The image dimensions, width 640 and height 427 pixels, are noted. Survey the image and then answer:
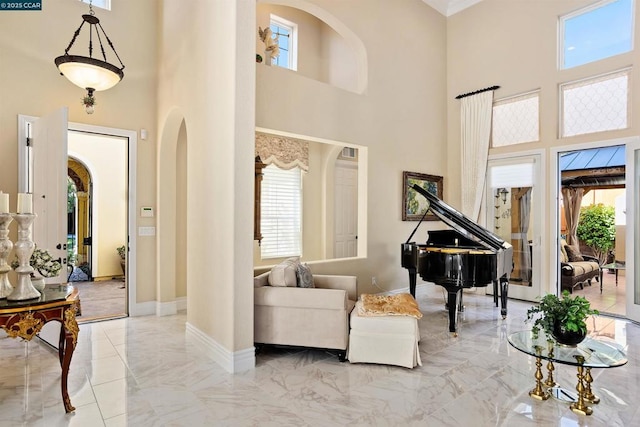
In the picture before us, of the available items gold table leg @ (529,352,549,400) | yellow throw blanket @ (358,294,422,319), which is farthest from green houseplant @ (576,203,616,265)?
gold table leg @ (529,352,549,400)

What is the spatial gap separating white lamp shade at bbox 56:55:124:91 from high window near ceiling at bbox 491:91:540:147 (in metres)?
5.88

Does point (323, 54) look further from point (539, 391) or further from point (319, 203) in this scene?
point (539, 391)

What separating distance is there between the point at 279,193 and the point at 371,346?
398 centimetres

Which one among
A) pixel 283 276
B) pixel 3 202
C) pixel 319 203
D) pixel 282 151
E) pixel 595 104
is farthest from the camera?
pixel 319 203

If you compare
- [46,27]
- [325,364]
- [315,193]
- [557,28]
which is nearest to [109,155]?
[46,27]

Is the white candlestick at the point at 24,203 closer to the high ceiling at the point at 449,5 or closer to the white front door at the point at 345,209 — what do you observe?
the white front door at the point at 345,209

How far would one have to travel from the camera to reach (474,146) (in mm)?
6691

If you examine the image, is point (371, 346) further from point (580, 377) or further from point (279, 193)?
point (279, 193)

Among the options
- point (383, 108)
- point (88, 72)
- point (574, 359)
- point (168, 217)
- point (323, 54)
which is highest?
point (323, 54)

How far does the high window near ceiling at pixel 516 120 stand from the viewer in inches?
235

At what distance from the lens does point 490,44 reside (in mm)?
6492

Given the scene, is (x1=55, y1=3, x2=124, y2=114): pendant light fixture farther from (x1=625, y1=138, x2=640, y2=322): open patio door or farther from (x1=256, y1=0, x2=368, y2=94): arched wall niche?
(x1=625, y1=138, x2=640, y2=322): open patio door

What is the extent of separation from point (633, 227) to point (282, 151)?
5.34m

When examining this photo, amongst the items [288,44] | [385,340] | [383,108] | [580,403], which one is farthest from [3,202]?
[288,44]
